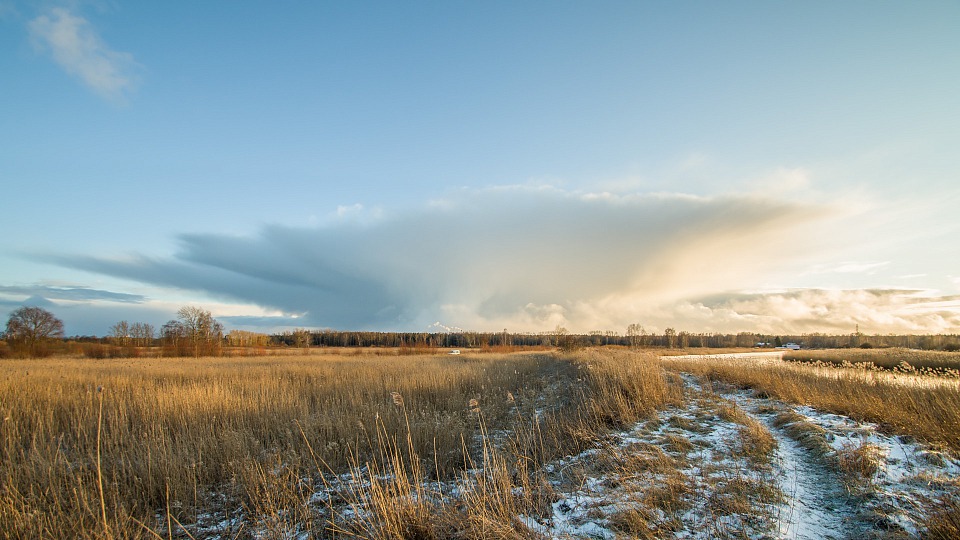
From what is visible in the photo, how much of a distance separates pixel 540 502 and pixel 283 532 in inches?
117

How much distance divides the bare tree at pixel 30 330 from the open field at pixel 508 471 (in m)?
51.8

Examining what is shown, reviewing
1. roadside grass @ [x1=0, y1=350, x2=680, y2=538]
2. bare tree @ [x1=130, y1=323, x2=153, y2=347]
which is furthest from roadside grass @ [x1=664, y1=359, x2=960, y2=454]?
bare tree @ [x1=130, y1=323, x2=153, y2=347]

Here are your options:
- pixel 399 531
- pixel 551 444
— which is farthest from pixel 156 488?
pixel 551 444

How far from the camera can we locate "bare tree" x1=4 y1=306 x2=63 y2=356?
45.3m

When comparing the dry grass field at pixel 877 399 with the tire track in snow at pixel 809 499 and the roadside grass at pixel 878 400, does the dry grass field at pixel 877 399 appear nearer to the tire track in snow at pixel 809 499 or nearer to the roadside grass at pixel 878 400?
the roadside grass at pixel 878 400

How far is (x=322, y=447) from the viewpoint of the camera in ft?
25.0

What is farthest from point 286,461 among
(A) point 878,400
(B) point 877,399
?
(B) point 877,399

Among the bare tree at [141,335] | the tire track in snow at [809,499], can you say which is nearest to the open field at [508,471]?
the tire track in snow at [809,499]

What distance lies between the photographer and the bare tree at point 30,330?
4531cm

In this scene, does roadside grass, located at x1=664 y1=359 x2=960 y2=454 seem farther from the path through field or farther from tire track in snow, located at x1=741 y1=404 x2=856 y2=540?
tire track in snow, located at x1=741 y1=404 x2=856 y2=540

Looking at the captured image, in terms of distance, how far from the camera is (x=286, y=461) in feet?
21.7

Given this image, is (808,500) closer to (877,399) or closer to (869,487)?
(869,487)

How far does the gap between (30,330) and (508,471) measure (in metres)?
67.6

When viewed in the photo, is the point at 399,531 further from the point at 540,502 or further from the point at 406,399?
the point at 406,399
